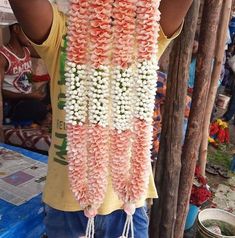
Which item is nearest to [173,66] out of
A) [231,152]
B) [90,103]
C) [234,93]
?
[90,103]

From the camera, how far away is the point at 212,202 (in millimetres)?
3418

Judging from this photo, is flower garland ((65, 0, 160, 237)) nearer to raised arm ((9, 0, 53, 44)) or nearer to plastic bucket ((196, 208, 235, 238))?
raised arm ((9, 0, 53, 44))

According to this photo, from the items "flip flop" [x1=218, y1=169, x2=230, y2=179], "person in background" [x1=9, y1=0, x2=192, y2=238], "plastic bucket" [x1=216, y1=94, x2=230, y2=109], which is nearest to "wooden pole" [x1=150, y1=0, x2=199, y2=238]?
"person in background" [x1=9, y1=0, x2=192, y2=238]

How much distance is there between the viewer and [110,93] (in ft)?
2.88

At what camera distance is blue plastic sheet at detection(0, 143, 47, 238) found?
1548mm

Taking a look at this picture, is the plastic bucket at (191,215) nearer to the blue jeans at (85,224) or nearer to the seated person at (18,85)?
the seated person at (18,85)

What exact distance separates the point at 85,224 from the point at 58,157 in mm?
245

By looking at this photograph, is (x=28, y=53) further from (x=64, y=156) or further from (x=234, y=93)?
(x=234, y=93)

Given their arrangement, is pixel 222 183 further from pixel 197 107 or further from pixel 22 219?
pixel 22 219

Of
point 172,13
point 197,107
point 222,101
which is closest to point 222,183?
point 197,107

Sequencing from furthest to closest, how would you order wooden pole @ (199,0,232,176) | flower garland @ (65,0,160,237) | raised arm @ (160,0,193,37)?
1. wooden pole @ (199,0,232,176)
2. raised arm @ (160,0,193,37)
3. flower garland @ (65,0,160,237)

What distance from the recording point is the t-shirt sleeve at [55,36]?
40.1 inches

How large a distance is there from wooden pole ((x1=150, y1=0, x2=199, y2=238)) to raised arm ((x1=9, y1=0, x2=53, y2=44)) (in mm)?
864

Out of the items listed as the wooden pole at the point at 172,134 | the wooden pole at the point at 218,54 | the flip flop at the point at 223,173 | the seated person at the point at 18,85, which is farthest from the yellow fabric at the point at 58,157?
the flip flop at the point at 223,173
